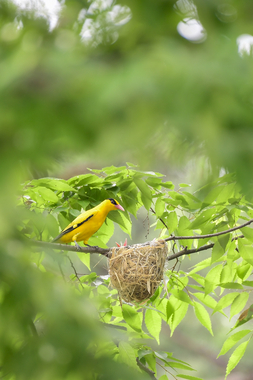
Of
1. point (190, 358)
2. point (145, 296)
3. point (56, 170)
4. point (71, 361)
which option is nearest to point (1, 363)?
point (71, 361)

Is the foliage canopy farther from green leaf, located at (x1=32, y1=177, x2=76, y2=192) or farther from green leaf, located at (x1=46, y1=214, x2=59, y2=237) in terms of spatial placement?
green leaf, located at (x1=46, y1=214, x2=59, y2=237)

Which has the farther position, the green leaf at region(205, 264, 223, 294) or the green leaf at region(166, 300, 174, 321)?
the green leaf at region(166, 300, 174, 321)

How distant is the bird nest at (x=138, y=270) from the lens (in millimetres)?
2061

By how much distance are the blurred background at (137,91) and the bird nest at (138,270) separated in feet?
6.11

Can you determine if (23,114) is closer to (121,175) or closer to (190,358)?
(121,175)

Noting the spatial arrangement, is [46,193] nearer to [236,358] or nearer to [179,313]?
[179,313]

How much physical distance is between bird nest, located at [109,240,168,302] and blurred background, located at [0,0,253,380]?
73.4 inches

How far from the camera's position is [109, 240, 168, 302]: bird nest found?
2.06 metres

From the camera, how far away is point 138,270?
2.07 m

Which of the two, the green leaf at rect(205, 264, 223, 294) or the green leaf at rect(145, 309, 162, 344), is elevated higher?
the green leaf at rect(205, 264, 223, 294)

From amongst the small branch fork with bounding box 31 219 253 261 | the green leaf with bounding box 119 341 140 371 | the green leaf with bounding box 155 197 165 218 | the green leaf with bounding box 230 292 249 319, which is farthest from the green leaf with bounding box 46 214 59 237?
the green leaf with bounding box 230 292 249 319

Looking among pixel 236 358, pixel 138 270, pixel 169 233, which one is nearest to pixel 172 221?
pixel 169 233

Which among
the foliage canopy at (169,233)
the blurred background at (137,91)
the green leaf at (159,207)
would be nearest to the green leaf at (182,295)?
the foliage canopy at (169,233)

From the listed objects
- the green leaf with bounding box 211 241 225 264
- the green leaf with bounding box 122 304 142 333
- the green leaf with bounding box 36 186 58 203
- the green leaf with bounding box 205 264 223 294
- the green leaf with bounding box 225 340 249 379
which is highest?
the green leaf with bounding box 36 186 58 203
